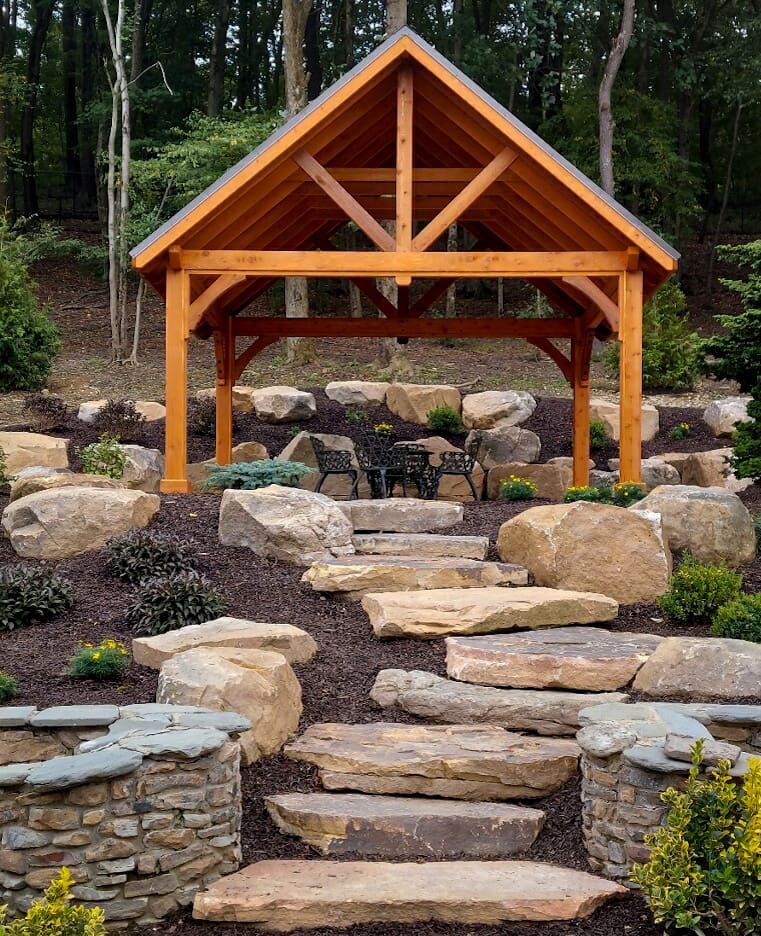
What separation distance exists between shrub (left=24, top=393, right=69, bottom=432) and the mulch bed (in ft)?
21.0

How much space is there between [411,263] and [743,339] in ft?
11.2

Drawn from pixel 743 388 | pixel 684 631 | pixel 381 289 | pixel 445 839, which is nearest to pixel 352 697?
pixel 445 839

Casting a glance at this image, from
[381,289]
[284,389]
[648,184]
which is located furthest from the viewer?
[648,184]

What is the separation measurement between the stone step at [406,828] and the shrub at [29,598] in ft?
9.79

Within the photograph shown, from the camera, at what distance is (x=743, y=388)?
11164mm

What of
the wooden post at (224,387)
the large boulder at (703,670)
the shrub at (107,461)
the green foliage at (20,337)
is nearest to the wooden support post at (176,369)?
the shrub at (107,461)

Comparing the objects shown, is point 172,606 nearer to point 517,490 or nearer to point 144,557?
point 144,557

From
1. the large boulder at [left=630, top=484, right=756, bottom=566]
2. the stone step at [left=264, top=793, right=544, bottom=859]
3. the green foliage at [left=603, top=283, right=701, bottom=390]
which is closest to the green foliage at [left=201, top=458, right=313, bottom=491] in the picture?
the large boulder at [left=630, top=484, right=756, bottom=566]

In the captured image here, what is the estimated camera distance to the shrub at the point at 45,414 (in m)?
16.5

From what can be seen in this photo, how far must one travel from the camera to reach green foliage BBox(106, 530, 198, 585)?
8.66 m

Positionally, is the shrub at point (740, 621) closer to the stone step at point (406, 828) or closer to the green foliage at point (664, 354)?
the stone step at point (406, 828)

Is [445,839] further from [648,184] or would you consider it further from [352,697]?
[648,184]

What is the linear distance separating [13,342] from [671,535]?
13132 millimetres

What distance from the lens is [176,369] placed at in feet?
37.8
